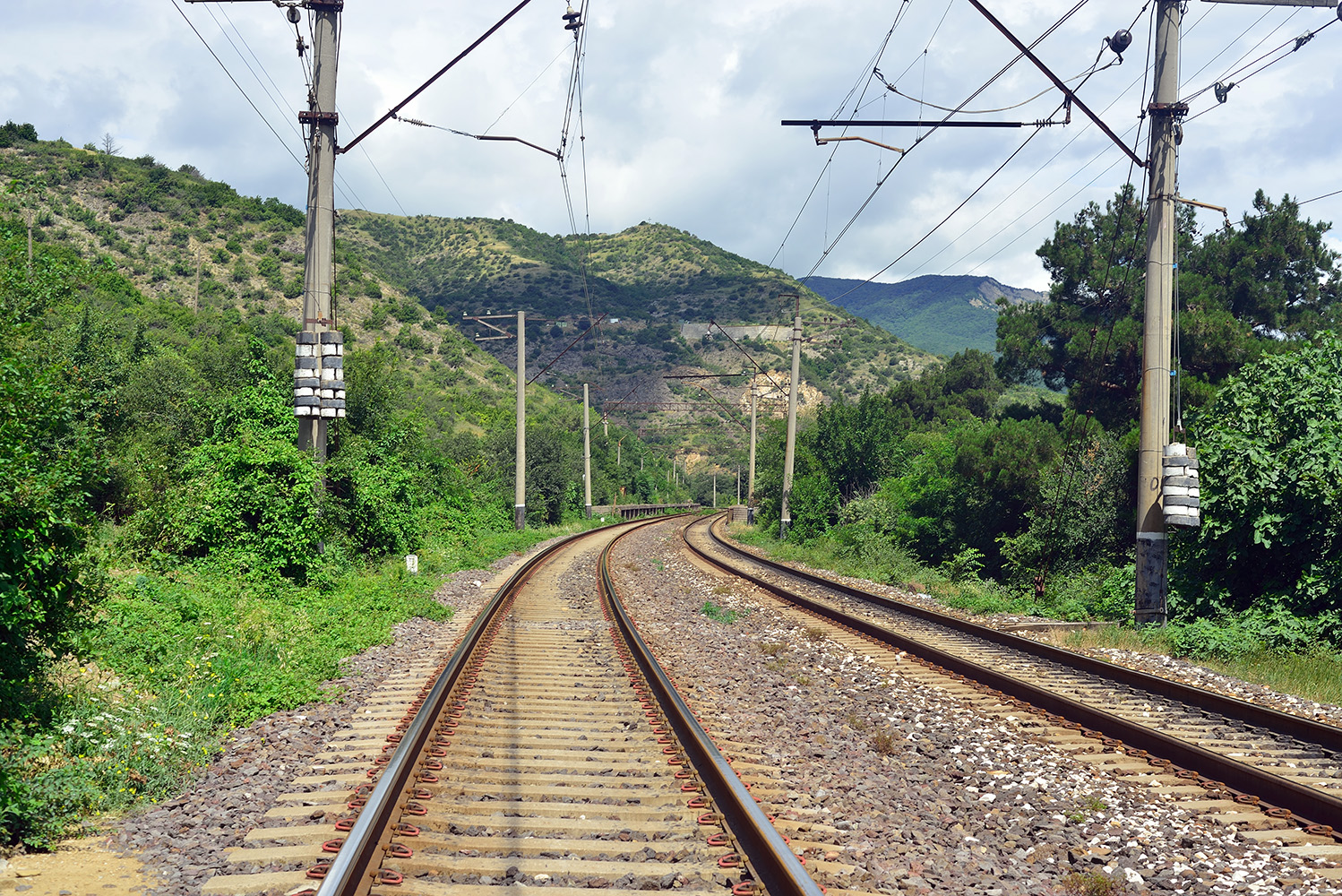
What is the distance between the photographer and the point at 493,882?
4309 mm

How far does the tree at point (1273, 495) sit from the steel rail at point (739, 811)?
1015 cm

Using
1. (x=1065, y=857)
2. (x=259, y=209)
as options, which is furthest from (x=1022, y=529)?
(x=259, y=209)

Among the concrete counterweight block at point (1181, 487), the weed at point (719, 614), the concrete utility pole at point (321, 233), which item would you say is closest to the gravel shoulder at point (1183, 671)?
the concrete counterweight block at point (1181, 487)

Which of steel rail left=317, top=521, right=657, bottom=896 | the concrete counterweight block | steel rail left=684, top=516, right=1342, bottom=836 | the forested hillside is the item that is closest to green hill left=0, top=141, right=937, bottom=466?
the forested hillside

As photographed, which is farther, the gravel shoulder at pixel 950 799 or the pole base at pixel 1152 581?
the pole base at pixel 1152 581

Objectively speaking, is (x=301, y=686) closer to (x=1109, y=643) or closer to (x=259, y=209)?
(x=1109, y=643)

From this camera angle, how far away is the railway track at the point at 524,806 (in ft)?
14.2

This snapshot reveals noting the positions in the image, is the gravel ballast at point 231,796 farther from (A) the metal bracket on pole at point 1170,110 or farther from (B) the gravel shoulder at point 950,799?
(A) the metal bracket on pole at point 1170,110

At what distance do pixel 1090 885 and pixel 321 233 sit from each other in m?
14.2

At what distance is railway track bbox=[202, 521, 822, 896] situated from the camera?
433cm

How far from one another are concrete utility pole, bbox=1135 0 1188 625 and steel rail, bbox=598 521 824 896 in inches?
354

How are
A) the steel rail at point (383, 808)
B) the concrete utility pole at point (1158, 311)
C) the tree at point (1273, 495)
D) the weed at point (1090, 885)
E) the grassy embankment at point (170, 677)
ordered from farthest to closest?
the concrete utility pole at point (1158, 311) < the tree at point (1273, 495) < the grassy embankment at point (170, 677) < the weed at point (1090, 885) < the steel rail at point (383, 808)

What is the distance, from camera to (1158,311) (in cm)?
1400

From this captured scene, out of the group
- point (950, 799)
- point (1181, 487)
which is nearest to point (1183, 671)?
point (1181, 487)
